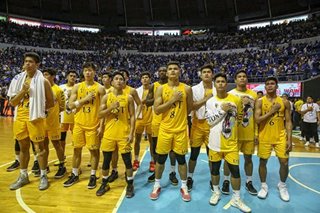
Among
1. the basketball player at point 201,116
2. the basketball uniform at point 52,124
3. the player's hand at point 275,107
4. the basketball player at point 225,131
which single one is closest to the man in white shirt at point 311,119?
the player's hand at point 275,107

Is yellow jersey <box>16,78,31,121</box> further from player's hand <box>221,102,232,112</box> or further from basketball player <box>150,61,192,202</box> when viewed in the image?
player's hand <box>221,102,232,112</box>

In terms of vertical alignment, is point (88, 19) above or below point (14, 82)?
above

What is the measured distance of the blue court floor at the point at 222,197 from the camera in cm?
362

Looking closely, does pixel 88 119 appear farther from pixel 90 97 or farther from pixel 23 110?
pixel 23 110

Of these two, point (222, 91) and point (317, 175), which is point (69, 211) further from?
point (317, 175)

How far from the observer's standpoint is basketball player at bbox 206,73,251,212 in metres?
3.58

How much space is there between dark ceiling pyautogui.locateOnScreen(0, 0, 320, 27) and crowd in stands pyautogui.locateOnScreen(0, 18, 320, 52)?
2.23 meters

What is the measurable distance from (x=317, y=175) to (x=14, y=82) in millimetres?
5796

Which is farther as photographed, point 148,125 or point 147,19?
point 147,19

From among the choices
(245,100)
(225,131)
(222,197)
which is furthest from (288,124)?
(222,197)

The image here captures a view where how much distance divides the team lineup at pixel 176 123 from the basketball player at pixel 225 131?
0.04 ft

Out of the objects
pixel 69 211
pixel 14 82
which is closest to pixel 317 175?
pixel 69 211

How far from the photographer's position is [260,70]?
64.3 feet

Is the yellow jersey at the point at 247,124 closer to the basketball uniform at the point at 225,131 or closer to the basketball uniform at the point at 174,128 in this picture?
the basketball uniform at the point at 225,131
